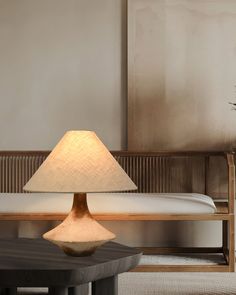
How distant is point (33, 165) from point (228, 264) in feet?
4.41

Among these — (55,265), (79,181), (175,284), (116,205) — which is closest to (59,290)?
(55,265)

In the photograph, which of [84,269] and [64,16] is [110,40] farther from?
[84,269]

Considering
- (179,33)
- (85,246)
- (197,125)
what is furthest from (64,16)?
(85,246)

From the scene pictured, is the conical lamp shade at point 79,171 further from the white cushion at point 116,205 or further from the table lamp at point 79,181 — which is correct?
the white cushion at point 116,205

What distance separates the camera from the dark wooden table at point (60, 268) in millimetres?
2164

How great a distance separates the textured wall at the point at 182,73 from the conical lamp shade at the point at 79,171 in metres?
1.81

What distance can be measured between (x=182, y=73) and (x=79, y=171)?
2.03 m

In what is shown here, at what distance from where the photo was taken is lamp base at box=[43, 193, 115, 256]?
7.64ft

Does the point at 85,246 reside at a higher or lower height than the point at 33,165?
lower

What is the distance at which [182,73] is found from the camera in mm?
4215

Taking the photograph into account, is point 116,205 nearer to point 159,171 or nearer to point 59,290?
point 159,171

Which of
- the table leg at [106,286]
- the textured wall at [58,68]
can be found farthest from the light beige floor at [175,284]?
the textured wall at [58,68]

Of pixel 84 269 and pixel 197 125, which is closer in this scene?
pixel 84 269

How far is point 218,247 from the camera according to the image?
418 cm
